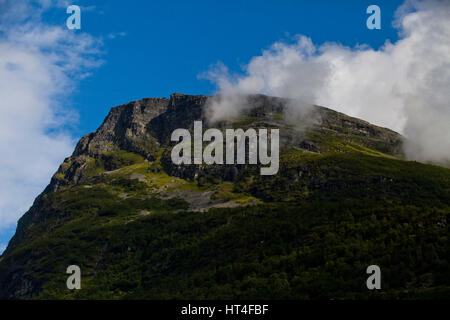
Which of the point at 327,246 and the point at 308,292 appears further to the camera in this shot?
the point at 327,246

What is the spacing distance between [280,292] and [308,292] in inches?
389

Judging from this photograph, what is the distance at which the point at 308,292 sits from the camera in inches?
6319

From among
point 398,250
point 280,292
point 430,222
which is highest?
point 430,222

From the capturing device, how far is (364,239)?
198125 millimetres
